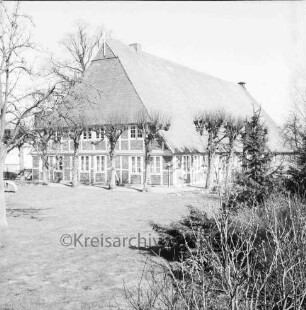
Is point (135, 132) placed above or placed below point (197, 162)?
above

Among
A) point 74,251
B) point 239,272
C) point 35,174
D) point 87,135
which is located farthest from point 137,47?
point 239,272

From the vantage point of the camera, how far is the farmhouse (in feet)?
89.5

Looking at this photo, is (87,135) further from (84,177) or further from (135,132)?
(135,132)

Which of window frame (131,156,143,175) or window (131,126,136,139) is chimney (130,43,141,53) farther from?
window frame (131,156,143,175)

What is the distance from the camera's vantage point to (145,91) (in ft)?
96.9

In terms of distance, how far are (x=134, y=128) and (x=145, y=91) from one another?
3513 mm

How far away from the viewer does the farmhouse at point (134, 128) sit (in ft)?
89.5

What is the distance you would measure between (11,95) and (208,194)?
44.0ft

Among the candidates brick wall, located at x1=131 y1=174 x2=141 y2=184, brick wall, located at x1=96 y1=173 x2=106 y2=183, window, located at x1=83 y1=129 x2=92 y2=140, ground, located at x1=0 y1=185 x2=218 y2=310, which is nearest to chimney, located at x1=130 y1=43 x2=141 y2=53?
window, located at x1=83 y1=129 x2=92 y2=140

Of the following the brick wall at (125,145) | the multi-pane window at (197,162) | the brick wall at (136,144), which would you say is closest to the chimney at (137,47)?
the brick wall at (125,145)

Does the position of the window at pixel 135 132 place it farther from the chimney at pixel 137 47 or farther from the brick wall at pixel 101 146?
the chimney at pixel 137 47

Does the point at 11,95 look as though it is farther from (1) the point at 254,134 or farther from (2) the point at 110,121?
(2) the point at 110,121

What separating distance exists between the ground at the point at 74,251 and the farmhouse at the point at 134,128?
6.12 m

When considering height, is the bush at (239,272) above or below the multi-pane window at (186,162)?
below
